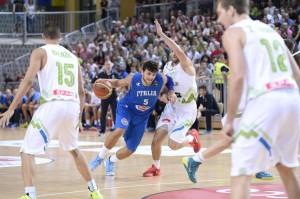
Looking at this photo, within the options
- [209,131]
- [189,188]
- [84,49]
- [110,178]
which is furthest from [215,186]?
[84,49]

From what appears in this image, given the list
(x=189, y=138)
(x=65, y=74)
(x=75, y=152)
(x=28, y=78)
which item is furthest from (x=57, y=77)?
(x=189, y=138)

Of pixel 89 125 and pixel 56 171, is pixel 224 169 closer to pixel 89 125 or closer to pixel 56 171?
pixel 56 171

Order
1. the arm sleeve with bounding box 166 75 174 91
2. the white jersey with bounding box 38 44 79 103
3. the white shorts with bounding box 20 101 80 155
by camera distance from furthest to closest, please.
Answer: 1. the arm sleeve with bounding box 166 75 174 91
2. the white jersey with bounding box 38 44 79 103
3. the white shorts with bounding box 20 101 80 155

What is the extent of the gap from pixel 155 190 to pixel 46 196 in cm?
141

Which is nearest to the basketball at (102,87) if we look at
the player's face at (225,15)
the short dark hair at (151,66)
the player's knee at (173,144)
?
the short dark hair at (151,66)

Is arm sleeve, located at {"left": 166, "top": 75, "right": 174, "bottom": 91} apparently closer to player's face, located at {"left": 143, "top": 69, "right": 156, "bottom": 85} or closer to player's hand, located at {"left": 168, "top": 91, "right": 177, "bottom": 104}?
player's hand, located at {"left": 168, "top": 91, "right": 177, "bottom": 104}

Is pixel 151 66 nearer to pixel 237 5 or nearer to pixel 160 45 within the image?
pixel 237 5

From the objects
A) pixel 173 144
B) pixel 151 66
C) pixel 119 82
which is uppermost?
pixel 151 66

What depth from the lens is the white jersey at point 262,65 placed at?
614cm

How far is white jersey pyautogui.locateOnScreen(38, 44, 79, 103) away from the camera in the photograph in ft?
28.7

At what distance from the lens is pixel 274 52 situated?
6230 millimetres

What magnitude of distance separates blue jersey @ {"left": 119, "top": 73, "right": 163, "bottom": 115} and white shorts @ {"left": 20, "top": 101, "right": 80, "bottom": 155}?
108 inches

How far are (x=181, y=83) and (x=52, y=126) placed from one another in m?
3.87

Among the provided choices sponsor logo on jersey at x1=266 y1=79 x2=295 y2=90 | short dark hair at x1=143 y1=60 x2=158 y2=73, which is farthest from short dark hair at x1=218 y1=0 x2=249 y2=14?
short dark hair at x1=143 y1=60 x2=158 y2=73
